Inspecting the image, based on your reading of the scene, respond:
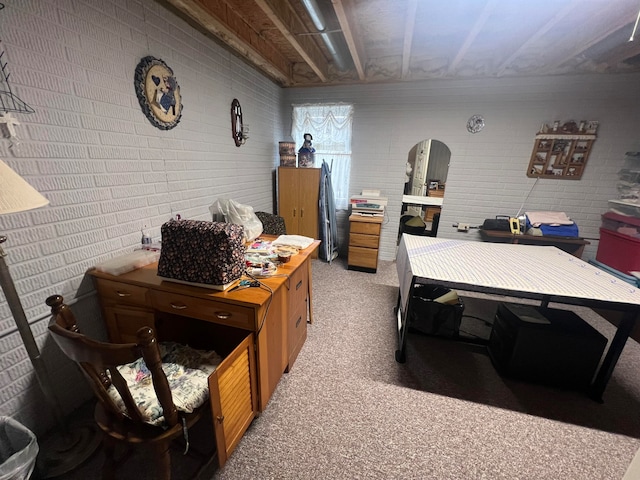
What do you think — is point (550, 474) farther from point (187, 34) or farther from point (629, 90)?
point (629, 90)

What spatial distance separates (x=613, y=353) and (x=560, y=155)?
8.99ft

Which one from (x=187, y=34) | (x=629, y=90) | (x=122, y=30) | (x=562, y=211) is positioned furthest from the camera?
(x=562, y=211)

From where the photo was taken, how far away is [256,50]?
104 inches

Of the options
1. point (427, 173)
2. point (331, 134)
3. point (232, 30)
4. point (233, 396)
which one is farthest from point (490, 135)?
point (233, 396)

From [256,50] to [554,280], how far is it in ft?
10.8

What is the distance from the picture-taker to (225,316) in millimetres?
1303

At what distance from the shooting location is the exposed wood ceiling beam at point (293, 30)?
1.96m

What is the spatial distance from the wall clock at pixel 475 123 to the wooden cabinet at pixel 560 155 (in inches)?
27.1

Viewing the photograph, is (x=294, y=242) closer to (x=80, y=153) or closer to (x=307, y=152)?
(x=80, y=153)

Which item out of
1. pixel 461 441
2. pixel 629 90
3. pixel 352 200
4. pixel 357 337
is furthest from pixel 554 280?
pixel 629 90

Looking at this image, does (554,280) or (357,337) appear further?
(357,337)

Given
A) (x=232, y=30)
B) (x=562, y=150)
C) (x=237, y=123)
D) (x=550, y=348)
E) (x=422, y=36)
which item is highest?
(x=422, y=36)

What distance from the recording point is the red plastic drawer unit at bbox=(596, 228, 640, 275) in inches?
113

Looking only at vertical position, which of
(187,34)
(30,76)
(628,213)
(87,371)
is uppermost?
(187,34)
